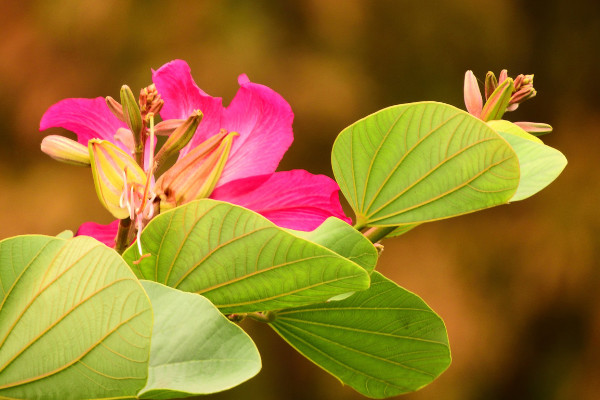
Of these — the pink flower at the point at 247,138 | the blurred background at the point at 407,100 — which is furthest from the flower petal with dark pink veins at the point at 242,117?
the blurred background at the point at 407,100

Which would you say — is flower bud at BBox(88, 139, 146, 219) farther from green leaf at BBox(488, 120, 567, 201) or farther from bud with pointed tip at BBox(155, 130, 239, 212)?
green leaf at BBox(488, 120, 567, 201)

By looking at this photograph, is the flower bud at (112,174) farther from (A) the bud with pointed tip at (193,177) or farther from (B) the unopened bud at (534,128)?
(B) the unopened bud at (534,128)

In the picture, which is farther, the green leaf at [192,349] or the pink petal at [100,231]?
the pink petal at [100,231]

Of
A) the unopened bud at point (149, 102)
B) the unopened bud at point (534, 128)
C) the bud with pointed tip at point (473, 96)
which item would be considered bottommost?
the unopened bud at point (534, 128)

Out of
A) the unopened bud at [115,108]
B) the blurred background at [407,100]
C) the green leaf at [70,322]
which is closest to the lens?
the green leaf at [70,322]

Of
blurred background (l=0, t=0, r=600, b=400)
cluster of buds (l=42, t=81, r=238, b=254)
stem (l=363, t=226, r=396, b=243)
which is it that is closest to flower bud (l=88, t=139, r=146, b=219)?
cluster of buds (l=42, t=81, r=238, b=254)

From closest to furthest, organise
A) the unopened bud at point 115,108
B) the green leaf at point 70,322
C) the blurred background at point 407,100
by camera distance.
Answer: the green leaf at point 70,322
the unopened bud at point 115,108
the blurred background at point 407,100

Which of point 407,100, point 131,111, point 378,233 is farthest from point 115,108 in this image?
point 407,100

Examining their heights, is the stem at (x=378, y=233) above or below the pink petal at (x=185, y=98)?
below
